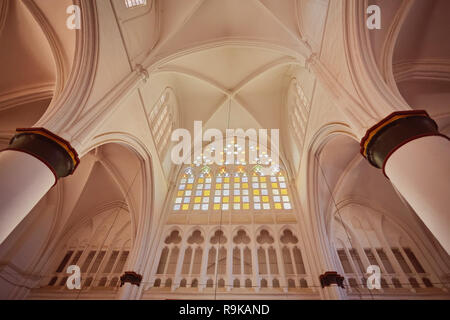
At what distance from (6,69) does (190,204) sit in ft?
27.4

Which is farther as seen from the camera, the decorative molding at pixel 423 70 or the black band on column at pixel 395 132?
the decorative molding at pixel 423 70

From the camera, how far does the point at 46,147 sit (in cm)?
442

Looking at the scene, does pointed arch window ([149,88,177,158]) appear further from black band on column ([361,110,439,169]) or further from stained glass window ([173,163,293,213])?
black band on column ([361,110,439,169])

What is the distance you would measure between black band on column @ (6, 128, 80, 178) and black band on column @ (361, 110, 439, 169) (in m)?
6.03

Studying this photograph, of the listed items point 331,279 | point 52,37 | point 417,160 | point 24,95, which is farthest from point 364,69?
point 24,95

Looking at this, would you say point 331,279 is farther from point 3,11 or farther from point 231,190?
point 3,11

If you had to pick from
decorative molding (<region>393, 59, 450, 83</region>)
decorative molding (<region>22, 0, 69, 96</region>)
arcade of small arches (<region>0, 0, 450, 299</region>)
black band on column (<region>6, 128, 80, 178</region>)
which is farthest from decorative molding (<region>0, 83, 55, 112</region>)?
decorative molding (<region>393, 59, 450, 83</region>)

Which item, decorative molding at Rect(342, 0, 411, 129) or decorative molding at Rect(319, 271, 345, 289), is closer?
decorative molding at Rect(342, 0, 411, 129)

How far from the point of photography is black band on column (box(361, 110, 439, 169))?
12.5ft

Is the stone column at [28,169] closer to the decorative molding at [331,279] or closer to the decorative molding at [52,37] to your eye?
the decorative molding at [52,37]

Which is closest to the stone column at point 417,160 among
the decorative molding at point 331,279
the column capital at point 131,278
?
the decorative molding at point 331,279

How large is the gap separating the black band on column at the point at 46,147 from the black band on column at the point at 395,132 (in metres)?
6.03

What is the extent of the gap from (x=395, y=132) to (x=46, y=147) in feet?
21.3

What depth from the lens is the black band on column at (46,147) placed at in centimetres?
428
